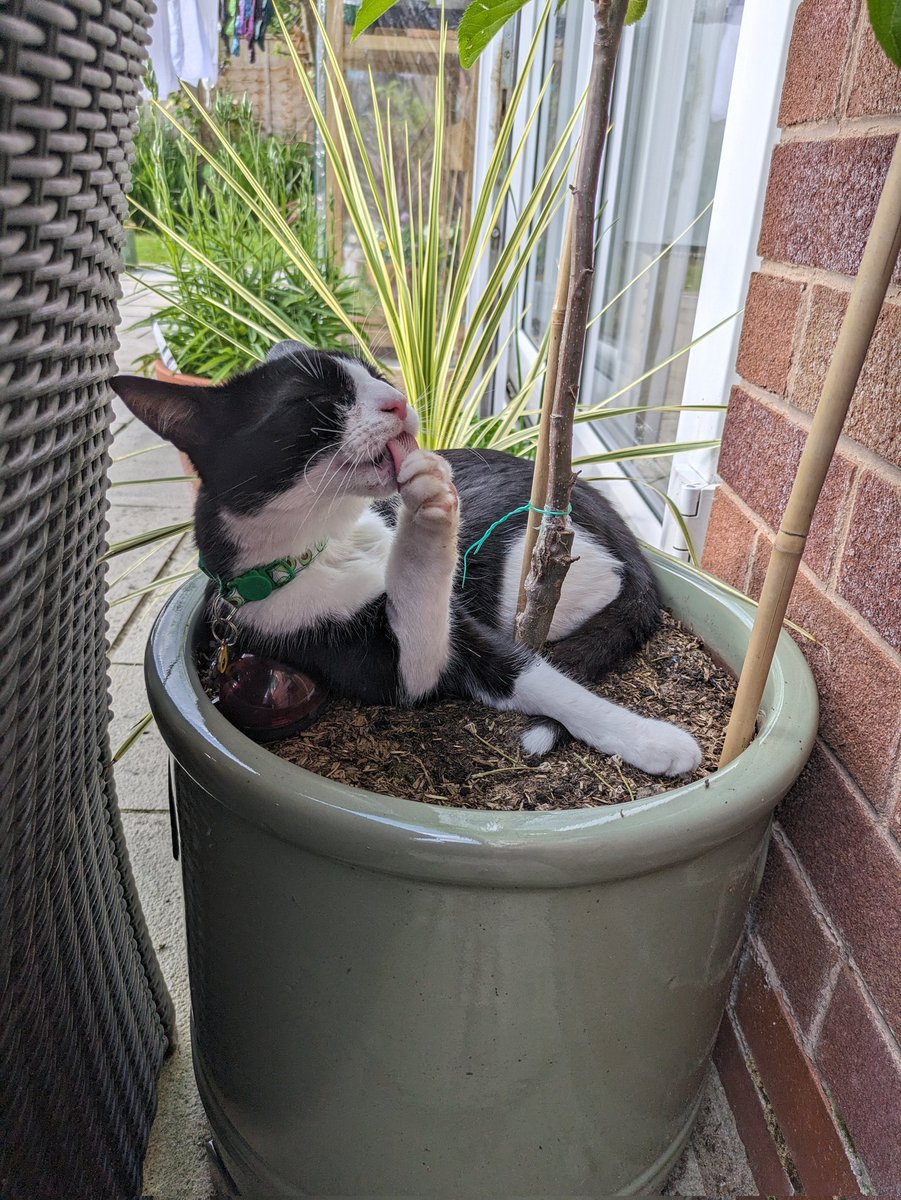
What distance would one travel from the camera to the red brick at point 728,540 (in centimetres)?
107

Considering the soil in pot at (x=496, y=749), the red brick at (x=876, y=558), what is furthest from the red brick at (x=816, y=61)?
the soil in pot at (x=496, y=749)

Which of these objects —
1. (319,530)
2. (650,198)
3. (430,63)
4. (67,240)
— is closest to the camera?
(67,240)

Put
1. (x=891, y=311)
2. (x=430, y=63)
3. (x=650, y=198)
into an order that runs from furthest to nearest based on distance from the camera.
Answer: (x=430, y=63)
(x=650, y=198)
(x=891, y=311)

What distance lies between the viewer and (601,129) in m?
0.66

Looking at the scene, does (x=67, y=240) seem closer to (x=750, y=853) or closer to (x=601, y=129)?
(x=601, y=129)

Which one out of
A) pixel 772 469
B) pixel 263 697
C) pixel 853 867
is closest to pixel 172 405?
pixel 263 697

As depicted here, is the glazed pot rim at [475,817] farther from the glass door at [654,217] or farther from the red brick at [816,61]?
the glass door at [654,217]

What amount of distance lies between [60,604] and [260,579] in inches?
8.7

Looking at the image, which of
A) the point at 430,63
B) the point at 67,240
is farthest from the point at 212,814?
the point at 430,63

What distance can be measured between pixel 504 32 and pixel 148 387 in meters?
3.51

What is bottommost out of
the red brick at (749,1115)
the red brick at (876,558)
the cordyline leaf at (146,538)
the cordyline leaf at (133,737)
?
the red brick at (749,1115)

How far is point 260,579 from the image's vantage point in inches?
34.0

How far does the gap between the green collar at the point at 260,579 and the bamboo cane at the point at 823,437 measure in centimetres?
45

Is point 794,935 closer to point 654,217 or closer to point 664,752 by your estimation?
point 664,752
